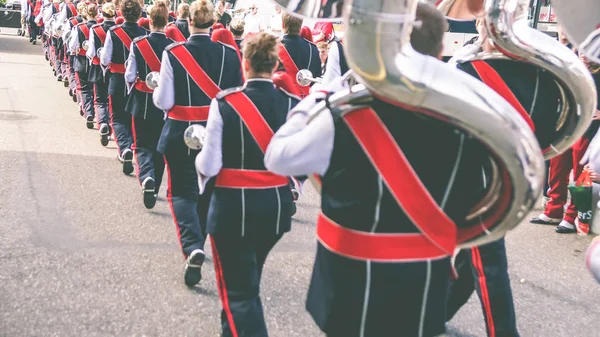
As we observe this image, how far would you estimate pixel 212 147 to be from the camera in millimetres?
3336

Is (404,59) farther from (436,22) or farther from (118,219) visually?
(118,219)

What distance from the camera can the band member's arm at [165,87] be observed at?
4738mm

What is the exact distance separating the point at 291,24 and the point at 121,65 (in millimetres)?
1791

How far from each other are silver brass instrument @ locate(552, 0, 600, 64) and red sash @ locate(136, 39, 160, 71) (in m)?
4.04

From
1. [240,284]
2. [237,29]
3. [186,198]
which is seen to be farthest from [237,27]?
[240,284]

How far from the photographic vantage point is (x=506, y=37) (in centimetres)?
334

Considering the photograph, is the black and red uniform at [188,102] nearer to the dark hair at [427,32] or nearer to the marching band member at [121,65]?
the marching band member at [121,65]

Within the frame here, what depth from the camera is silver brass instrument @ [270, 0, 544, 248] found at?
2.02 m

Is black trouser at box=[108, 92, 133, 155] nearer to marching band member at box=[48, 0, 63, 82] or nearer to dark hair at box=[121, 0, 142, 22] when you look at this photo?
dark hair at box=[121, 0, 142, 22]

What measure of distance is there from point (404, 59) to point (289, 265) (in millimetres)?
3168

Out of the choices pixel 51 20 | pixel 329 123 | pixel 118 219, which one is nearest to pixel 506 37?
pixel 329 123

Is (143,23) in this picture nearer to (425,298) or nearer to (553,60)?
(553,60)

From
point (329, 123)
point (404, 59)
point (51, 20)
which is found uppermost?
point (404, 59)

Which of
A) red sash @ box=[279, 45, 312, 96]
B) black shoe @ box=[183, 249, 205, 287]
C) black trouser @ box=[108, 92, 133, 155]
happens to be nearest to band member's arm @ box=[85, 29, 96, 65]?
black trouser @ box=[108, 92, 133, 155]
